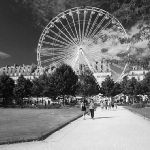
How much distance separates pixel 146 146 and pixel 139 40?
6302mm

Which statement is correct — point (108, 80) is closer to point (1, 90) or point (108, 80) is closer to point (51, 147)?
point (1, 90)

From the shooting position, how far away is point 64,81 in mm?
66938

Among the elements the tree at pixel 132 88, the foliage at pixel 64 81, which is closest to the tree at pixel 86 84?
the foliage at pixel 64 81

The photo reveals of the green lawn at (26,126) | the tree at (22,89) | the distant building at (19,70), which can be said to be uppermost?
the distant building at (19,70)

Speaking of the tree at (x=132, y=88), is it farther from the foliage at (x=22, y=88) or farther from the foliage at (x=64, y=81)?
the foliage at (x=22, y=88)

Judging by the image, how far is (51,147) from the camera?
897cm

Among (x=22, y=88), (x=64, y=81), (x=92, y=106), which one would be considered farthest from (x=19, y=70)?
(x=92, y=106)

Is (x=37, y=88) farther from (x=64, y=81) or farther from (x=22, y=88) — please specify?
(x=64, y=81)

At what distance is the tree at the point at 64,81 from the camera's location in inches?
2618

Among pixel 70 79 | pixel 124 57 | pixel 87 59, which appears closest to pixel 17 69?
pixel 70 79

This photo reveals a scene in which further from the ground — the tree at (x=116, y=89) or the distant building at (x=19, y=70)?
the distant building at (x=19, y=70)

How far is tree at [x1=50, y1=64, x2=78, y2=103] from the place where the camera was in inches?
2618

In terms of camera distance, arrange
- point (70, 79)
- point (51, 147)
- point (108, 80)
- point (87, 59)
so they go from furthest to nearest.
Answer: point (108, 80)
point (70, 79)
point (87, 59)
point (51, 147)

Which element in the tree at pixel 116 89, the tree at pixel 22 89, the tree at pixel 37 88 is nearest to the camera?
the tree at pixel 22 89
